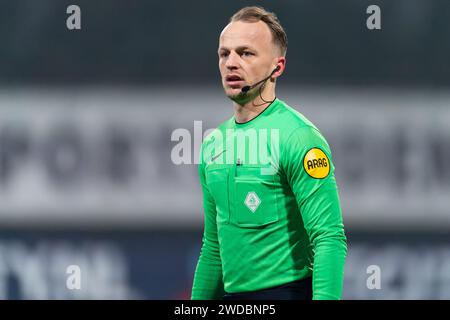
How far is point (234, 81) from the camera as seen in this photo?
9.36 feet

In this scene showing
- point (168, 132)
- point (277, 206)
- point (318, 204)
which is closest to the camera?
point (318, 204)

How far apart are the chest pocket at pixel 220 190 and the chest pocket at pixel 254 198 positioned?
4cm

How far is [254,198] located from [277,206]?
0.26 feet

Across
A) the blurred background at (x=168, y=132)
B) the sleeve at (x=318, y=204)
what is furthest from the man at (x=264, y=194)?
the blurred background at (x=168, y=132)

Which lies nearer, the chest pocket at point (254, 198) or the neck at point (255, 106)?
the chest pocket at point (254, 198)

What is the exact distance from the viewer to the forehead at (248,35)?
112 inches

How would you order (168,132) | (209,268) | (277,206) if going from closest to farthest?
1. (277,206)
2. (209,268)
3. (168,132)

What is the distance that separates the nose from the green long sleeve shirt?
0.18 meters

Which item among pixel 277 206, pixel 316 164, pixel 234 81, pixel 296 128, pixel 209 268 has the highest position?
pixel 234 81

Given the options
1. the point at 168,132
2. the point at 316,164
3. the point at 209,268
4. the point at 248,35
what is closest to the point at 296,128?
the point at 316,164

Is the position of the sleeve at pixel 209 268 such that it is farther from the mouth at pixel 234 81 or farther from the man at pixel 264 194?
the mouth at pixel 234 81

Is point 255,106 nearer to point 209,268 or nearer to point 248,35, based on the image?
point 248,35

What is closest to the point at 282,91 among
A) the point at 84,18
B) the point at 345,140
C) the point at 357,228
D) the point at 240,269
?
the point at 345,140

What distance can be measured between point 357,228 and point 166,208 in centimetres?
100
